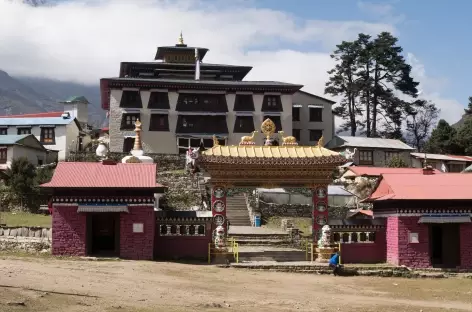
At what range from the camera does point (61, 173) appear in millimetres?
30109

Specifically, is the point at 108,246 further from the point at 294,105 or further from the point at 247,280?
the point at 294,105

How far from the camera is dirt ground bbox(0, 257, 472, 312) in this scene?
61.6 feet

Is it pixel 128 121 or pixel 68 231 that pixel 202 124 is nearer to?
pixel 128 121

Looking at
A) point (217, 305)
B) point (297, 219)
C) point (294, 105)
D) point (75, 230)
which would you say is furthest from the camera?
point (294, 105)

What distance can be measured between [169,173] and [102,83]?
18298 millimetres

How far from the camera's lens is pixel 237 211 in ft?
162

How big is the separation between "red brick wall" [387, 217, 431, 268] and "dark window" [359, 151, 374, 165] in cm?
4204

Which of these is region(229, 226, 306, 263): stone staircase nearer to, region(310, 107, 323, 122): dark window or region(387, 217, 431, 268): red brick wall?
region(387, 217, 431, 268): red brick wall

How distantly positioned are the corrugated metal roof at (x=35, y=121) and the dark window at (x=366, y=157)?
3062 cm

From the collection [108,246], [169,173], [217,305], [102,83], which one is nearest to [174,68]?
[102,83]

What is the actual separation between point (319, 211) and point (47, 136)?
1784 inches

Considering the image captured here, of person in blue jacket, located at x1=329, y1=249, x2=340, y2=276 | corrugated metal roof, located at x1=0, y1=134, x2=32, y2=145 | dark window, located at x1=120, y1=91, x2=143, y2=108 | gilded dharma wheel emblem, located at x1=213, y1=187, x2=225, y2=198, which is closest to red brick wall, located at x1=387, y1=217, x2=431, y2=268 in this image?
person in blue jacket, located at x1=329, y1=249, x2=340, y2=276

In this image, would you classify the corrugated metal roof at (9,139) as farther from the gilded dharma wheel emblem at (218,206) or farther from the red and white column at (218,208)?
the gilded dharma wheel emblem at (218,206)

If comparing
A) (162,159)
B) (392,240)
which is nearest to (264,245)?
(392,240)
